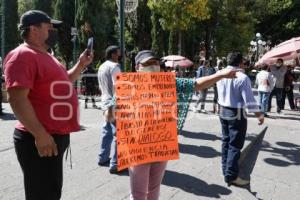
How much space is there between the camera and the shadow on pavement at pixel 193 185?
4738 mm

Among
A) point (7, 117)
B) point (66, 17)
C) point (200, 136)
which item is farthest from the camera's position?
point (66, 17)

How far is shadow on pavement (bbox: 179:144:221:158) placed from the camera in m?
6.55

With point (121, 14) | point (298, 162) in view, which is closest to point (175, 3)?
point (121, 14)

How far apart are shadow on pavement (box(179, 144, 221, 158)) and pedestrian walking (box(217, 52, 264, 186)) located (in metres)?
1.27

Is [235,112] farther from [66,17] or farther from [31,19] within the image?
[66,17]

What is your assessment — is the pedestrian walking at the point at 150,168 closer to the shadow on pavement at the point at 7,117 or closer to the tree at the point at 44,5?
the shadow on pavement at the point at 7,117

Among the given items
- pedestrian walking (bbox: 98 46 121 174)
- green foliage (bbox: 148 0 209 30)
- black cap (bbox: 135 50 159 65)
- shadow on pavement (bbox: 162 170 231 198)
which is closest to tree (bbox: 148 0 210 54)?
green foliage (bbox: 148 0 209 30)

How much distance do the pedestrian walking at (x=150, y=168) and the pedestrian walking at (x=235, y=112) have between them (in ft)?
5.60

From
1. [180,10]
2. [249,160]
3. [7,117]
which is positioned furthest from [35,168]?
[180,10]

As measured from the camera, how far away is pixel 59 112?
2885 millimetres

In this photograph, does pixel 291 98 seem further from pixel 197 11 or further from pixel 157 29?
pixel 157 29

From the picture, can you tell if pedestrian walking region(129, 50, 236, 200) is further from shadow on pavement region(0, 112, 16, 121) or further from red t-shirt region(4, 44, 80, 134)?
shadow on pavement region(0, 112, 16, 121)

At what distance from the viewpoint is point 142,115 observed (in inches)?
130

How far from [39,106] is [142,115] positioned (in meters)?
0.87
